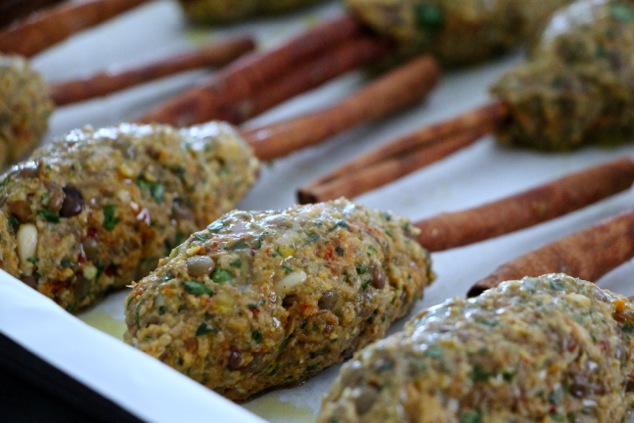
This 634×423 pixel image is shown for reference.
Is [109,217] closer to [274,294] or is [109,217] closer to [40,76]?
[274,294]

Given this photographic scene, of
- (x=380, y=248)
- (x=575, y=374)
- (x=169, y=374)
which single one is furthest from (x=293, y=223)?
(x=575, y=374)

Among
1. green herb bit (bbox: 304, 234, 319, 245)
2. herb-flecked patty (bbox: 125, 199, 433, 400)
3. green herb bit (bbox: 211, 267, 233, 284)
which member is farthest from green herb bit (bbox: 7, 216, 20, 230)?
green herb bit (bbox: 304, 234, 319, 245)

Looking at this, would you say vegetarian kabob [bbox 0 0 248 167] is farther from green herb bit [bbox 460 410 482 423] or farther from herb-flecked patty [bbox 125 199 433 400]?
green herb bit [bbox 460 410 482 423]

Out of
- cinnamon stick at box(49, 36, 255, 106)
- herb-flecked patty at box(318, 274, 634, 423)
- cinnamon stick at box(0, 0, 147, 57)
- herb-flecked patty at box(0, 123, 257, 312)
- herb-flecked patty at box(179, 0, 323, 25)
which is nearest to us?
herb-flecked patty at box(318, 274, 634, 423)

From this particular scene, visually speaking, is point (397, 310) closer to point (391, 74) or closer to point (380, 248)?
point (380, 248)

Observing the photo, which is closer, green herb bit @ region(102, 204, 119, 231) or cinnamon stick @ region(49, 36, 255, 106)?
green herb bit @ region(102, 204, 119, 231)

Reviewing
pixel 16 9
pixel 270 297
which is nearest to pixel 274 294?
pixel 270 297
